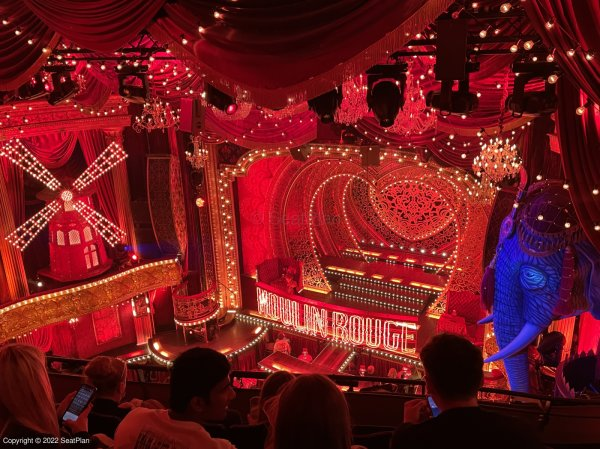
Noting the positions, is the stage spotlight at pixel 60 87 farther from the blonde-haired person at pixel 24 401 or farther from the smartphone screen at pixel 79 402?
the blonde-haired person at pixel 24 401

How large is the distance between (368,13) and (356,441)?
2430mm

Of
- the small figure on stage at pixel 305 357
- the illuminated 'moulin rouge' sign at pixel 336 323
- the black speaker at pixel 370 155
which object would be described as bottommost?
the small figure on stage at pixel 305 357

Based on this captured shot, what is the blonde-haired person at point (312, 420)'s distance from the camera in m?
1.76

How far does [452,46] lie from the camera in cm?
374

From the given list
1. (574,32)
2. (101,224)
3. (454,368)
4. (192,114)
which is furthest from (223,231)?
(454,368)

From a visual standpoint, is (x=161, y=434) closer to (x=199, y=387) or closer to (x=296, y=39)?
(x=199, y=387)

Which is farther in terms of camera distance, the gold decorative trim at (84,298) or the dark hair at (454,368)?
the gold decorative trim at (84,298)

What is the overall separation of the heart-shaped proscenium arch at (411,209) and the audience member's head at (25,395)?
8.83 m

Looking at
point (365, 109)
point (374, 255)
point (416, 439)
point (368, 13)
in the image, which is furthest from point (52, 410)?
point (374, 255)

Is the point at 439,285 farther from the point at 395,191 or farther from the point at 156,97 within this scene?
the point at 156,97

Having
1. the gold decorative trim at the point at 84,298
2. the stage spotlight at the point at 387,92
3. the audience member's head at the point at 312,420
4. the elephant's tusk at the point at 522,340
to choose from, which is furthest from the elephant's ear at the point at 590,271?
the gold decorative trim at the point at 84,298

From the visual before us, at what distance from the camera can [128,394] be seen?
4699 mm

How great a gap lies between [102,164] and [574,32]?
942 centimetres

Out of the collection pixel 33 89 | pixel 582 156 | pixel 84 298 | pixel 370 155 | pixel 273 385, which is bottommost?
pixel 84 298
